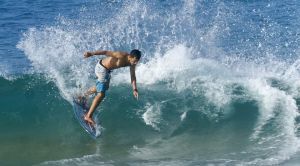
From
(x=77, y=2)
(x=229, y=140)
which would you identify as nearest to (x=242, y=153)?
(x=229, y=140)

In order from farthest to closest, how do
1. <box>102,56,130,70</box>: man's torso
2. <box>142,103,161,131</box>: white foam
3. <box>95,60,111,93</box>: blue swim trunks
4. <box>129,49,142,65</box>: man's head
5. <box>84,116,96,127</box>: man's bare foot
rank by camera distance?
<box>142,103,161,131</box>: white foam, <box>84,116,96,127</box>: man's bare foot, <box>95,60,111,93</box>: blue swim trunks, <box>102,56,130,70</box>: man's torso, <box>129,49,142,65</box>: man's head

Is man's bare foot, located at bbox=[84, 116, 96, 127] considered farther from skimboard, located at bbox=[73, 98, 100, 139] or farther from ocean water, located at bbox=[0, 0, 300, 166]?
ocean water, located at bbox=[0, 0, 300, 166]

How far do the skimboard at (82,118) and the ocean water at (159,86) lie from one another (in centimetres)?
22

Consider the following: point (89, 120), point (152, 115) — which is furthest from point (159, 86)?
point (89, 120)

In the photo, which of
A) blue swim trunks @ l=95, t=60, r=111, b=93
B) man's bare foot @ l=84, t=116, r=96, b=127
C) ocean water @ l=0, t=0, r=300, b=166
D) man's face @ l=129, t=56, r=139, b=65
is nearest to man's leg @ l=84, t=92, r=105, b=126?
man's bare foot @ l=84, t=116, r=96, b=127

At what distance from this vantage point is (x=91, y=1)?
24.4 m

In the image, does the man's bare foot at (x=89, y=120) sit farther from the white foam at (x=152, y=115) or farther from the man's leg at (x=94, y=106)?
the white foam at (x=152, y=115)

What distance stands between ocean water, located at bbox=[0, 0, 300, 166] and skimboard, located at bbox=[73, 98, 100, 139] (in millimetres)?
222

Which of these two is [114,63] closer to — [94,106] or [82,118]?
[94,106]

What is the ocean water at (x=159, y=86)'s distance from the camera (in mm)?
12211

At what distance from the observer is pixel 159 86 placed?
1537 centimetres

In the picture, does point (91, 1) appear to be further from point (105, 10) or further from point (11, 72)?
point (11, 72)

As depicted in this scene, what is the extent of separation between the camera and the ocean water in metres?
12.2

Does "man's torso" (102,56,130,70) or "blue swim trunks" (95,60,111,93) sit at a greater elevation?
"man's torso" (102,56,130,70)
